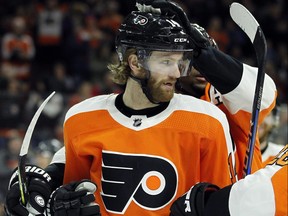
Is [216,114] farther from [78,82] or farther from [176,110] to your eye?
[78,82]

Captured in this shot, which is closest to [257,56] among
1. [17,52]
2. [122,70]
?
[122,70]

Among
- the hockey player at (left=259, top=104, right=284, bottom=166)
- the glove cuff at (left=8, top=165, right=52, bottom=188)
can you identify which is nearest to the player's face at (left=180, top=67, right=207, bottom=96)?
the glove cuff at (left=8, top=165, right=52, bottom=188)

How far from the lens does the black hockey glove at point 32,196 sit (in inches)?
103

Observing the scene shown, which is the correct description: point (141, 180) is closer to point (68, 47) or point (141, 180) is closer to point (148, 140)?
point (148, 140)

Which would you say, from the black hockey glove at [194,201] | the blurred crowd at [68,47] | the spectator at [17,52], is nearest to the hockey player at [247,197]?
the black hockey glove at [194,201]

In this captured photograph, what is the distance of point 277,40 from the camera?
31.3 feet

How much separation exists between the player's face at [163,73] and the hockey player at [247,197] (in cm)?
37

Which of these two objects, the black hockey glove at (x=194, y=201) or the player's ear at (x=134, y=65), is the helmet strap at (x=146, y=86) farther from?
the black hockey glove at (x=194, y=201)

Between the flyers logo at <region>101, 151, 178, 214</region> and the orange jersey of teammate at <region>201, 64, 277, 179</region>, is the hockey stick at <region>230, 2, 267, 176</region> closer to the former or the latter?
the orange jersey of teammate at <region>201, 64, 277, 179</region>

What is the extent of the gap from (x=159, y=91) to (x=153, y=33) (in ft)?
0.68

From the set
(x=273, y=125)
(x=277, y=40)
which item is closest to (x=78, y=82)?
(x=277, y=40)

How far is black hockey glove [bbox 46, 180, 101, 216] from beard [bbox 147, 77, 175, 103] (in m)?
0.38

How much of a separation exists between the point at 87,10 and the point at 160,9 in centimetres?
681

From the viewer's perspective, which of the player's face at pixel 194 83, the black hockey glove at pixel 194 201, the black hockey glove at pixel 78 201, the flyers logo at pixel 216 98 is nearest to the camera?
the black hockey glove at pixel 194 201
